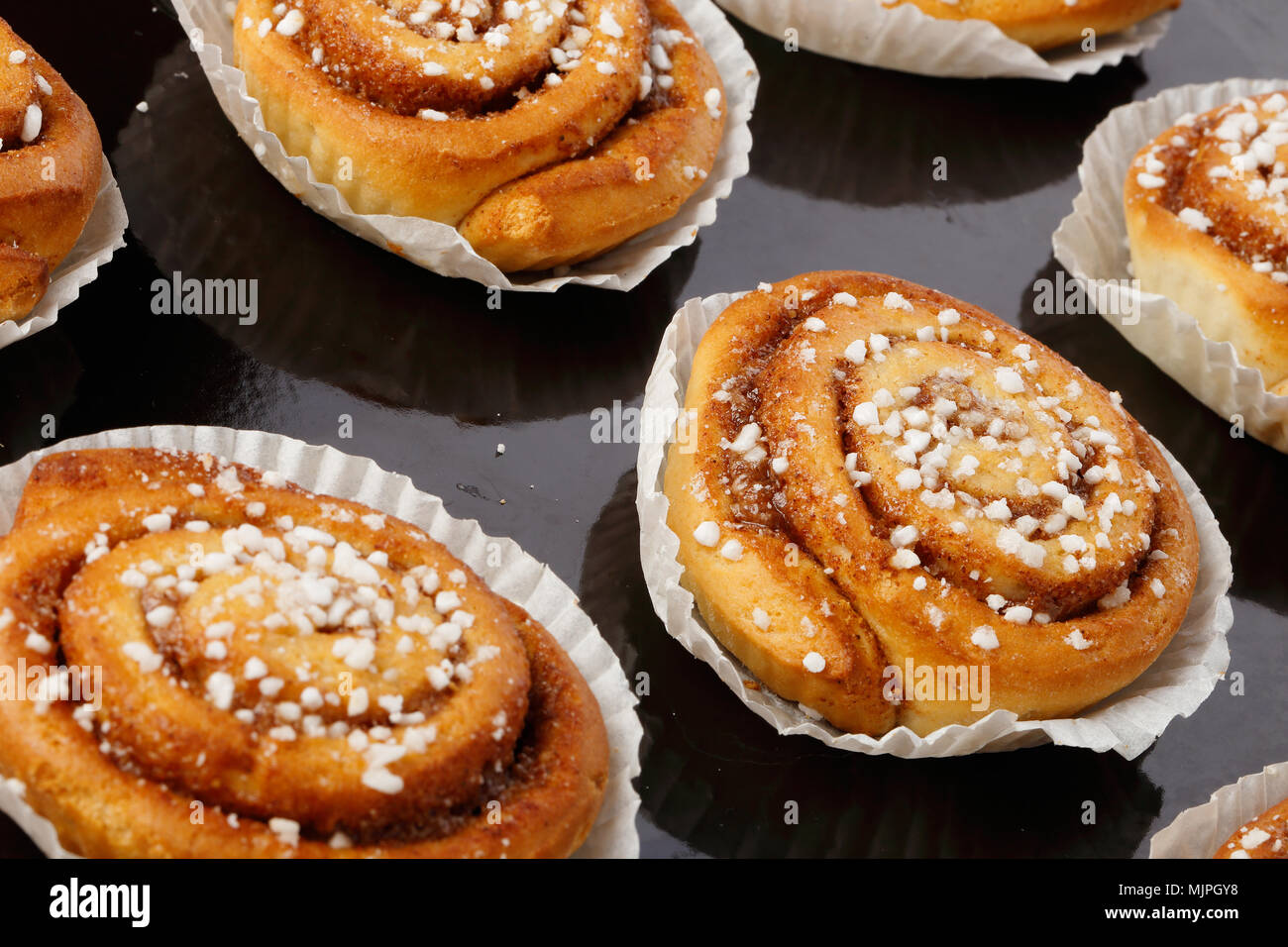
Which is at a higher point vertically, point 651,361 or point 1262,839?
point 651,361

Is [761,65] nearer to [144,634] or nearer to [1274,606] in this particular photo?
[1274,606]

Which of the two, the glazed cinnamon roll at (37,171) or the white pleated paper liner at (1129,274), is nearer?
the glazed cinnamon roll at (37,171)

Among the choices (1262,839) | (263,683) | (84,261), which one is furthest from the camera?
(84,261)

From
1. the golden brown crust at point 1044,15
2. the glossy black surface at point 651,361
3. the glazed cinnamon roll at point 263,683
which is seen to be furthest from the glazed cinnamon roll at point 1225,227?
the glazed cinnamon roll at point 263,683

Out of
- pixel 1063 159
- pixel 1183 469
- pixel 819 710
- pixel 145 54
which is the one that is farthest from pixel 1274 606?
pixel 145 54

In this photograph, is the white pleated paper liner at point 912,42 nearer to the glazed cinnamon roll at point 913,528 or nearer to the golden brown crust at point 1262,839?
the glazed cinnamon roll at point 913,528

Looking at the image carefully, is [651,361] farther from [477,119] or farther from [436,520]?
[436,520]

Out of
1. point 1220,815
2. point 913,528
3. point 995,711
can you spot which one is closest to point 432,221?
point 913,528

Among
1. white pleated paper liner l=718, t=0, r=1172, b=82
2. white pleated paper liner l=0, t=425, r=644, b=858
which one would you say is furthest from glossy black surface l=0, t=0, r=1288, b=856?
white pleated paper liner l=0, t=425, r=644, b=858
